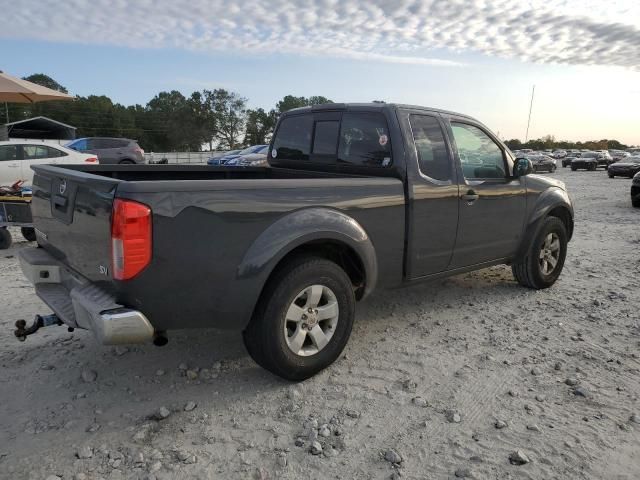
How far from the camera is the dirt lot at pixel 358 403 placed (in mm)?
2508

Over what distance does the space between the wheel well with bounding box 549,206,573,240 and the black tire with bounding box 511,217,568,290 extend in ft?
0.30

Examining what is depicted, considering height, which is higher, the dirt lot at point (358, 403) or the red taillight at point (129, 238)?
the red taillight at point (129, 238)

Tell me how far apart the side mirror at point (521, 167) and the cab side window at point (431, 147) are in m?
0.96

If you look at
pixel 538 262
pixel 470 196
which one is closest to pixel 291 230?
pixel 470 196

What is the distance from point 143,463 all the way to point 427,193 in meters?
2.69

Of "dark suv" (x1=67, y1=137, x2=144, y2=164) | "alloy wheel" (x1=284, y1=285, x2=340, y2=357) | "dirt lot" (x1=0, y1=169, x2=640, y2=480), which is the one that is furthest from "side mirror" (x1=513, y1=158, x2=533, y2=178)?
"dark suv" (x1=67, y1=137, x2=144, y2=164)

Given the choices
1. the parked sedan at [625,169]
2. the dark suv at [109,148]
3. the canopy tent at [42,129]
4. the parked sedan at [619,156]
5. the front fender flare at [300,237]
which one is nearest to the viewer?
the front fender flare at [300,237]

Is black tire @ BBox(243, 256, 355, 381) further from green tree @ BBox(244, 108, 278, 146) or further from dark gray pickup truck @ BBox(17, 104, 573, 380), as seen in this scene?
green tree @ BBox(244, 108, 278, 146)

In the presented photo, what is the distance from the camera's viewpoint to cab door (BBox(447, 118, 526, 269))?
427cm

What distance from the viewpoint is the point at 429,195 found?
3906 mm

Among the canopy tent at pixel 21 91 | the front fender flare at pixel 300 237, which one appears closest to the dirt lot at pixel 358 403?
the front fender flare at pixel 300 237

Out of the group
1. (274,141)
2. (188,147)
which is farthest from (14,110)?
(274,141)

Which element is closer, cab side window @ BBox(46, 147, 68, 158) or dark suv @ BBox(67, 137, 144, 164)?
cab side window @ BBox(46, 147, 68, 158)

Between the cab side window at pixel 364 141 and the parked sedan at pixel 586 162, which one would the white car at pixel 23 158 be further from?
the parked sedan at pixel 586 162
